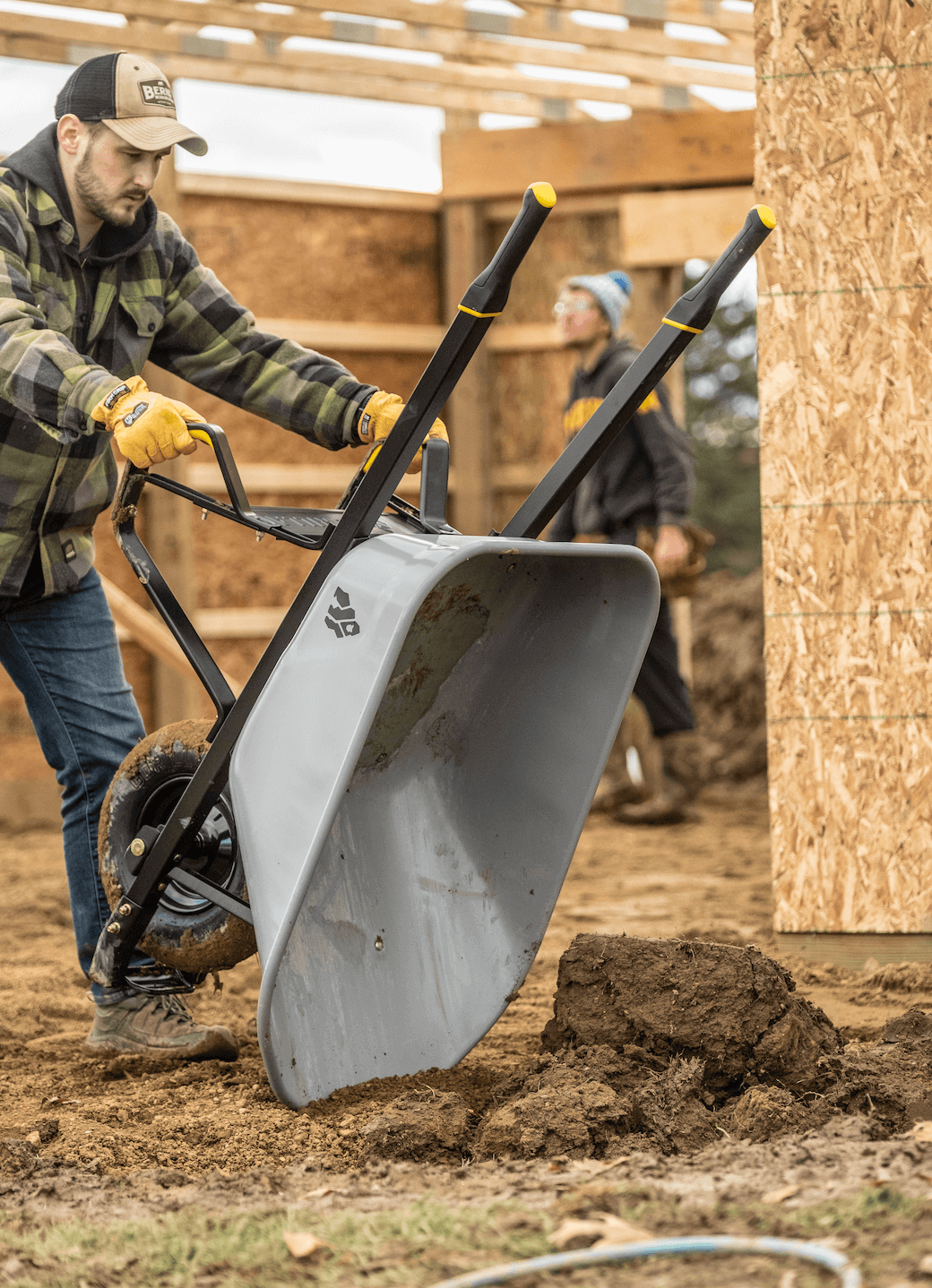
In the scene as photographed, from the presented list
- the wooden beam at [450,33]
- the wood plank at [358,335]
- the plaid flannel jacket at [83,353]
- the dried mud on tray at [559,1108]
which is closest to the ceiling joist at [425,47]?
the wooden beam at [450,33]

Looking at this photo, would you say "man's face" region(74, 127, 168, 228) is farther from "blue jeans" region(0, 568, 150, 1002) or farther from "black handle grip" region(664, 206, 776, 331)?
"black handle grip" region(664, 206, 776, 331)

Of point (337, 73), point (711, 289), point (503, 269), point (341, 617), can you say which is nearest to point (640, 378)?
point (711, 289)

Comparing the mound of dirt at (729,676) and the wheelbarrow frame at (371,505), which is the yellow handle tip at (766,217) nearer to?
the wheelbarrow frame at (371,505)

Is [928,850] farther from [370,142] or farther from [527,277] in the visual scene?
[370,142]

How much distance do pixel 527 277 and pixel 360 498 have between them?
17.5 feet

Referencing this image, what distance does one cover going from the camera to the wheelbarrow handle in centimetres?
222

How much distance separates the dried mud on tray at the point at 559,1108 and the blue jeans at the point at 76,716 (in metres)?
→ 0.34

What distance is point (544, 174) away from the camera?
7.01 metres

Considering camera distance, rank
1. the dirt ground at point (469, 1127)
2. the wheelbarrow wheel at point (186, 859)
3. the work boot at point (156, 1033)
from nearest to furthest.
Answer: the dirt ground at point (469, 1127) < the wheelbarrow wheel at point (186, 859) < the work boot at point (156, 1033)

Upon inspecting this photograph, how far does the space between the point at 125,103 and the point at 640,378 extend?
44.3 inches

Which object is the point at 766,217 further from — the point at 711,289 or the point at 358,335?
the point at 358,335

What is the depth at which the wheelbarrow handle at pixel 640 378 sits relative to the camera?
2217mm

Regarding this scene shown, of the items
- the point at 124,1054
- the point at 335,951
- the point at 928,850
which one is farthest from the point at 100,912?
the point at 928,850

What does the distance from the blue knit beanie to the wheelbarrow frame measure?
3.42m
